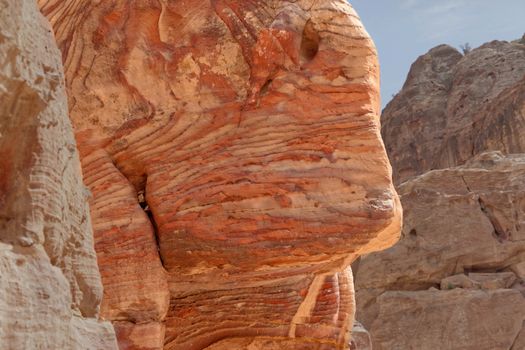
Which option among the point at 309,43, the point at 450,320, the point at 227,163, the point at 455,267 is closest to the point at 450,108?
the point at 455,267

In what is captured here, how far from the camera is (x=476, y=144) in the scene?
25.8 metres

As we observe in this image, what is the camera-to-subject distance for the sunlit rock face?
4.83 meters

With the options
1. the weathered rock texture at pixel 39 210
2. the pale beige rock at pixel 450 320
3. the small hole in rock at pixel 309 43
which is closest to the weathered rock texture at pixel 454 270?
the pale beige rock at pixel 450 320

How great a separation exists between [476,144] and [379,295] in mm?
11759

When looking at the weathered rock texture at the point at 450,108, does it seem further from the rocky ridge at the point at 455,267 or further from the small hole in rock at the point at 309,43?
the small hole in rock at the point at 309,43

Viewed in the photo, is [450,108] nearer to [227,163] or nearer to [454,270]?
[454,270]

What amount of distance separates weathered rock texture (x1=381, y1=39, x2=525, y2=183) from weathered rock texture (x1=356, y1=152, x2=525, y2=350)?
344 inches

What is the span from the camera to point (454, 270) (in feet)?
49.6

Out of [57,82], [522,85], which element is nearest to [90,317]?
[57,82]

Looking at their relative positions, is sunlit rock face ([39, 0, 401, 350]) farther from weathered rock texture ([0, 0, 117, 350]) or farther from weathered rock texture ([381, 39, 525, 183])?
weathered rock texture ([381, 39, 525, 183])

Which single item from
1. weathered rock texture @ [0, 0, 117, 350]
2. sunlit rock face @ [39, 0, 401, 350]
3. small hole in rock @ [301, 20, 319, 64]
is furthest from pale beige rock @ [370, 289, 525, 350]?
weathered rock texture @ [0, 0, 117, 350]

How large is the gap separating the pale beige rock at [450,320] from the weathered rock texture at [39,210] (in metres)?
12.7

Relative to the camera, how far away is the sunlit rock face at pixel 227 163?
4.83 meters

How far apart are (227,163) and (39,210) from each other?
10.0 feet
